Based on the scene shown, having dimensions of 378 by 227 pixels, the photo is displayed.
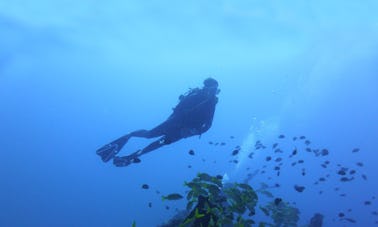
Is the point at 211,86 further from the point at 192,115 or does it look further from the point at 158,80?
the point at 158,80

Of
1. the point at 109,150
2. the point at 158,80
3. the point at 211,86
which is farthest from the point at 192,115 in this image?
the point at 158,80

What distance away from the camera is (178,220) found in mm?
14719

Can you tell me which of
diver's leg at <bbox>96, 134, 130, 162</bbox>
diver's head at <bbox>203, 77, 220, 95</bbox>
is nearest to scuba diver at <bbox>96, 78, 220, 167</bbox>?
diver's head at <bbox>203, 77, 220, 95</bbox>

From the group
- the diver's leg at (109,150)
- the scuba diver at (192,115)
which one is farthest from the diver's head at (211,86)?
the diver's leg at (109,150)

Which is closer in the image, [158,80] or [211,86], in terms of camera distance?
[211,86]

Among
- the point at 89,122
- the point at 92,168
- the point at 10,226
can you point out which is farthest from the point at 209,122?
the point at 92,168

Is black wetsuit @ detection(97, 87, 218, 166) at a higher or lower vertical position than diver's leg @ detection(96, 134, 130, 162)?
higher

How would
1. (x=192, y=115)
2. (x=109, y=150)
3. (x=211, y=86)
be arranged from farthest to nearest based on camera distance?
1. (x=109, y=150)
2. (x=211, y=86)
3. (x=192, y=115)

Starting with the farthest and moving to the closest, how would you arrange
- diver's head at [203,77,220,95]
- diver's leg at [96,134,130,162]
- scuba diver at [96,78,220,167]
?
1. diver's leg at [96,134,130,162]
2. diver's head at [203,77,220,95]
3. scuba diver at [96,78,220,167]

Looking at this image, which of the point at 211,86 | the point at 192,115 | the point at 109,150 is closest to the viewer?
the point at 192,115

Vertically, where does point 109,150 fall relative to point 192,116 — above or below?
below

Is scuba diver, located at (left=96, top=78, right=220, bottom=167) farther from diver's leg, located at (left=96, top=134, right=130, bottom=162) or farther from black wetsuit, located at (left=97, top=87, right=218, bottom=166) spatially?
diver's leg, located at (left=96, top=134, right=130, bottom=162)

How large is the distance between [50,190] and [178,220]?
8899 cm

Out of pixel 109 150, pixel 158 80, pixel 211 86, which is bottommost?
pixel 109 150
